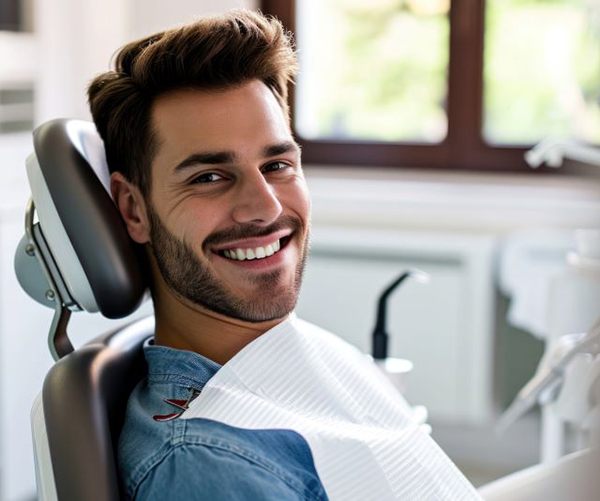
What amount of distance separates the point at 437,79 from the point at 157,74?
2063 millimetres

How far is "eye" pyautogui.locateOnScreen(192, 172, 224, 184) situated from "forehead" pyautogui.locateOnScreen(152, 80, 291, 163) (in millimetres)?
32

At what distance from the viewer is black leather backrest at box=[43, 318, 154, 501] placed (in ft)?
3.43

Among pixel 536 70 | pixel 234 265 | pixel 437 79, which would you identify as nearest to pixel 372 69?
pixel 437 79

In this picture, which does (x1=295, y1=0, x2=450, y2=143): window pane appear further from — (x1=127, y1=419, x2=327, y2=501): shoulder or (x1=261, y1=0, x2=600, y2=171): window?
(x1=127, y1=419, x2=327, y2=501): shoulder

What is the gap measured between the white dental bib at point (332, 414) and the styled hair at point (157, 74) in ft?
0.88

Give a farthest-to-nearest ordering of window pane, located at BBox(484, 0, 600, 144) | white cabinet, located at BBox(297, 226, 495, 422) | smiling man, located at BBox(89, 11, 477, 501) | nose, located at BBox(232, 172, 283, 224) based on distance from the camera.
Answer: window pane, located at BBox(484, 0, 600, 144)
white cabinet, located at BBox(297, 226, 495, 422)
nose, located at BBox(232, 172, 283, 224)
smiling man, located at BBox(89, 11, 477, 501)

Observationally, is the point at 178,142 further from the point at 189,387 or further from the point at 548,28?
the point at 548,28

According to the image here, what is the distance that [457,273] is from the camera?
2986 mm

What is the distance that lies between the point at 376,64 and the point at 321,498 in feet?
7.75

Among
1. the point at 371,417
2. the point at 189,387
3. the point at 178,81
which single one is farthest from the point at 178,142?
the point at 371,417

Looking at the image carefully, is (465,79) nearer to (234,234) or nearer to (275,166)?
(275,166)

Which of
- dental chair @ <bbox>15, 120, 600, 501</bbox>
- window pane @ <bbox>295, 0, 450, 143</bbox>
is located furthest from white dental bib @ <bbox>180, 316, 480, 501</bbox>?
window pane @ <bbox>295, 0, 450, 143</bbox>

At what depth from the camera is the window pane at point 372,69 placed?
10.6ft

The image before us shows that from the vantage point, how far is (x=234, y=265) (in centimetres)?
125
